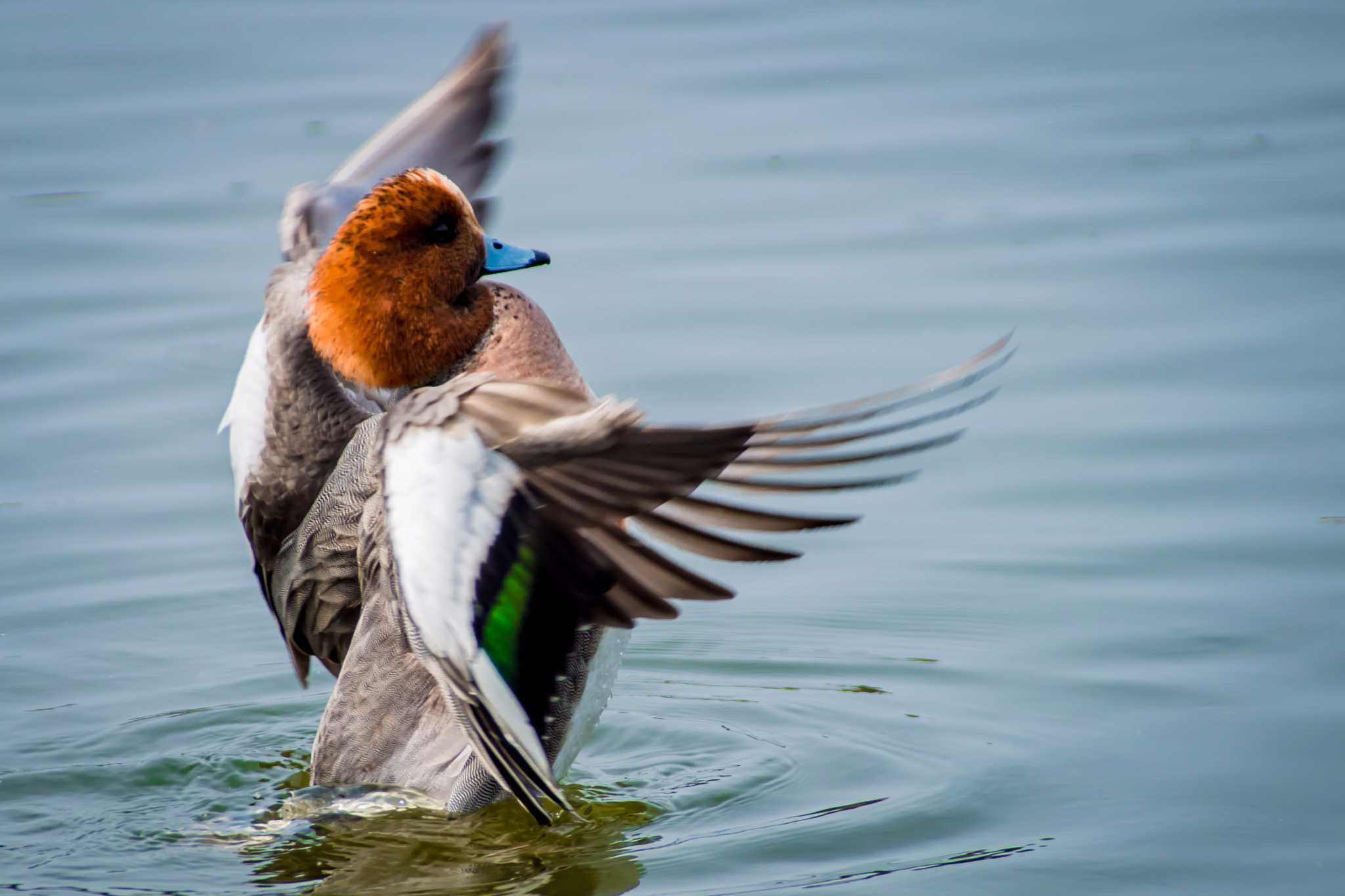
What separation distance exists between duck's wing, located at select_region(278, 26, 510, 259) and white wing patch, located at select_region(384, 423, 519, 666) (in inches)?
77.8

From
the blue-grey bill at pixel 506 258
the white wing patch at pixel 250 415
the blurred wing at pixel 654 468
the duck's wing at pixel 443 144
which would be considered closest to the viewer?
the blurred wing at pixel 654 468

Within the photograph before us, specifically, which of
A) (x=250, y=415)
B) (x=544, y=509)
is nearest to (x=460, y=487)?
(x=544, y=509)

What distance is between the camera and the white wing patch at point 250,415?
4.85m

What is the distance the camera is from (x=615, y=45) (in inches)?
406

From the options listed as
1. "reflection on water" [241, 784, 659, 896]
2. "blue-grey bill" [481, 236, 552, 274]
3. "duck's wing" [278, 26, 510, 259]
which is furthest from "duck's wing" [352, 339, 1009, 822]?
"duck's wing" [278, 26, 510, 259]

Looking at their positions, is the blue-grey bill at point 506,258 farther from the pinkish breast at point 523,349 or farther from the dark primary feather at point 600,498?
the dark primary feather at point 600,498

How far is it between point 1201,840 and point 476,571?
5.52 ft

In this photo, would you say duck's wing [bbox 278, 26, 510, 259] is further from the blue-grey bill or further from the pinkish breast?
the pinkish breast

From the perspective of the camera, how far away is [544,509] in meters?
3.65

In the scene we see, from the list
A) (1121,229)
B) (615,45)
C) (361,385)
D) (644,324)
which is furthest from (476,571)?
(615,45)

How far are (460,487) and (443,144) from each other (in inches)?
90.4

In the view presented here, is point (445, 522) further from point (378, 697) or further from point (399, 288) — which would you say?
point (378, 697)

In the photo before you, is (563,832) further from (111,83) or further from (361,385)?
(111,83)

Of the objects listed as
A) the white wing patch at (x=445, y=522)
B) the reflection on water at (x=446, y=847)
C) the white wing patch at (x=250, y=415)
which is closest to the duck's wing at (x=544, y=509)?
the white wing patch at (x=445, y=522)
